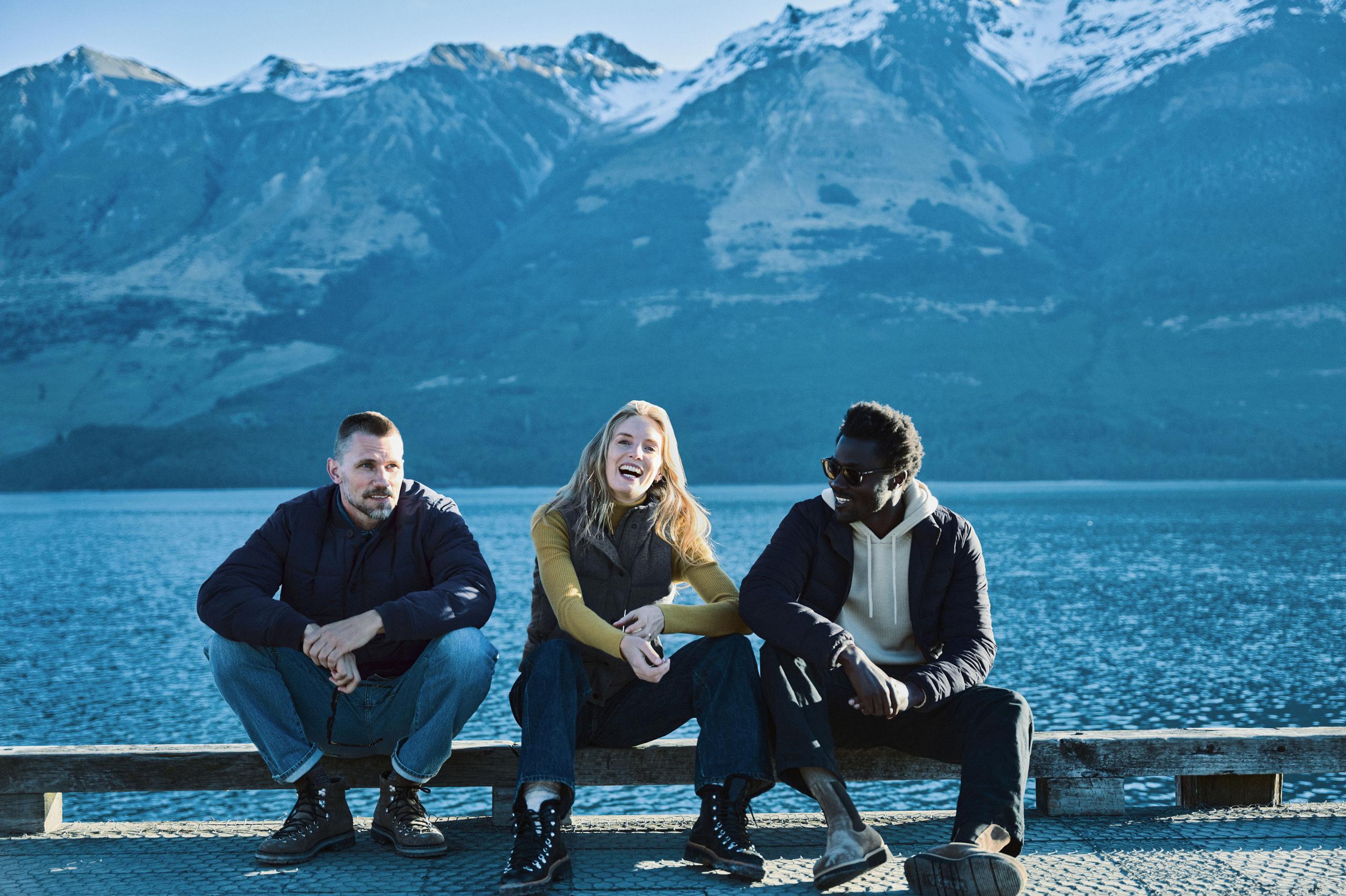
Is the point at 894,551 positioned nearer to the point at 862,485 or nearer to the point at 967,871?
the point at 862,485

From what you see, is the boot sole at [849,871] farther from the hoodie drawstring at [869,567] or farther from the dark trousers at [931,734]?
the hoodie drawstring at [869,567]

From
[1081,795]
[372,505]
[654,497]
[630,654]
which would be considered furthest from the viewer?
[654,497]

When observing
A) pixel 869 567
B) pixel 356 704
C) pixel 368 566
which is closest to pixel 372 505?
pixel 368 566

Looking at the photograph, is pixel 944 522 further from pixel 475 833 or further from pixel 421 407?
pixel 421 407

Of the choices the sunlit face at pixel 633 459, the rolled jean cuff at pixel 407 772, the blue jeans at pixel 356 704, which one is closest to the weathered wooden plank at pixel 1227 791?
the sunlit face at pixel 633 459

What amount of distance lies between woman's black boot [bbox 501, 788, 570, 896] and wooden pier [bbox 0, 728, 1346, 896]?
90 mm

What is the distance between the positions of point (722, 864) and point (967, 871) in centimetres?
79

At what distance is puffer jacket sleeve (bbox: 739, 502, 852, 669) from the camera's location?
4055 millimetres

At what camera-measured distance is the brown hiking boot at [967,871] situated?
3.48 m

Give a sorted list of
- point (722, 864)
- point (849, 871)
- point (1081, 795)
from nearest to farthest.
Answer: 1. point (849, 871)
2. point (722, 864)
3. point (1081, 795)

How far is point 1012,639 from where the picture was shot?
87.2 feet

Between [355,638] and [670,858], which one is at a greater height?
[355,638]

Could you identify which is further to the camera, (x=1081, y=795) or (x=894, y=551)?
(x=1081, y=795)

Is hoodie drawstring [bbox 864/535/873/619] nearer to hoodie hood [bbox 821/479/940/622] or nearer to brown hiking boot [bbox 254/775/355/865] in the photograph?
hoodie hood [bbox 821/479/940/622]
